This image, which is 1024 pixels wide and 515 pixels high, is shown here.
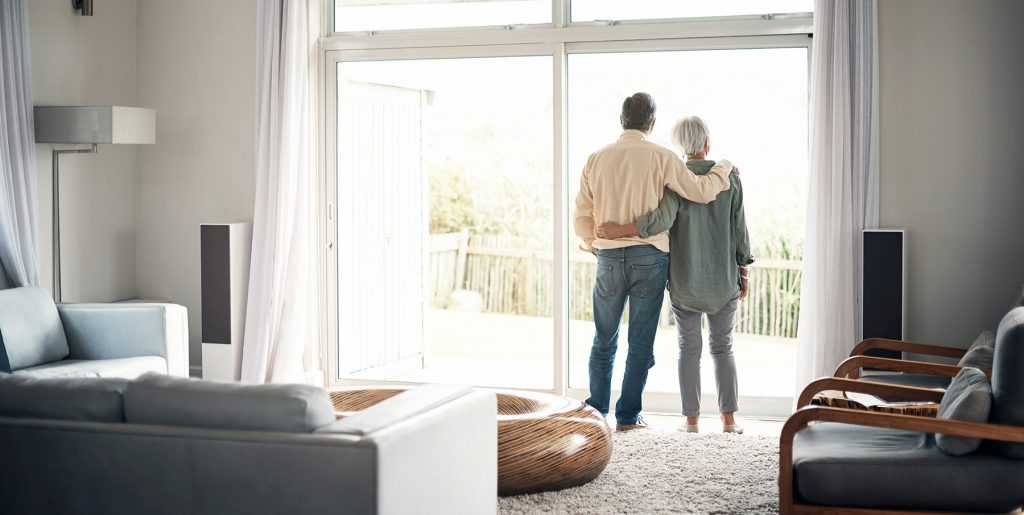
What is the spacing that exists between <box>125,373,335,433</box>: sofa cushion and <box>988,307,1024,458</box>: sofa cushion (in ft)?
6.69

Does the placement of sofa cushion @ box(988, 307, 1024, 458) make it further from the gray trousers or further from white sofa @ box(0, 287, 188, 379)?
white sofa @ box(0, 287, 188, 379)

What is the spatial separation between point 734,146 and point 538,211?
1.36 metres

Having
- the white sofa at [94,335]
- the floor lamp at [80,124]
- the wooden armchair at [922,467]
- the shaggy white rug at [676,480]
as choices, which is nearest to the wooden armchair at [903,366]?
the shaggy white rug at [676,480]

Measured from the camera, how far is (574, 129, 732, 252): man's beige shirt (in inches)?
193

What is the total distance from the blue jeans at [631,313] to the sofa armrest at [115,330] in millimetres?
2215

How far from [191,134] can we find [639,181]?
310 centimetres

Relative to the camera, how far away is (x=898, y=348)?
4652 mm

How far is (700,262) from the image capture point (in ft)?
16.4

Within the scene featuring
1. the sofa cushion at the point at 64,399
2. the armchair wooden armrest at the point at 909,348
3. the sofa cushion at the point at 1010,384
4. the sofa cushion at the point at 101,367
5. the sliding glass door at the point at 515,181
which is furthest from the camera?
the sliding glass door at the point at 515,181

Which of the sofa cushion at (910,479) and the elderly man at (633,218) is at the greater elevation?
the elderly man at (633,218)

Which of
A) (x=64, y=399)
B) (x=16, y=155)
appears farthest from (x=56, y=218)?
(x=64, y=399)

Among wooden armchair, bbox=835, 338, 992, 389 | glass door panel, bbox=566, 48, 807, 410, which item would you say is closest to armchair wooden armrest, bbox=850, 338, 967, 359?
wooden armchair, bbox=835, 338, 992, 389

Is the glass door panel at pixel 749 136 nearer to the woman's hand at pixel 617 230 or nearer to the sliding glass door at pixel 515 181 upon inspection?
the sliding glass door at pixel 515 181

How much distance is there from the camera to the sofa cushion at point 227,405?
2.63 metres
